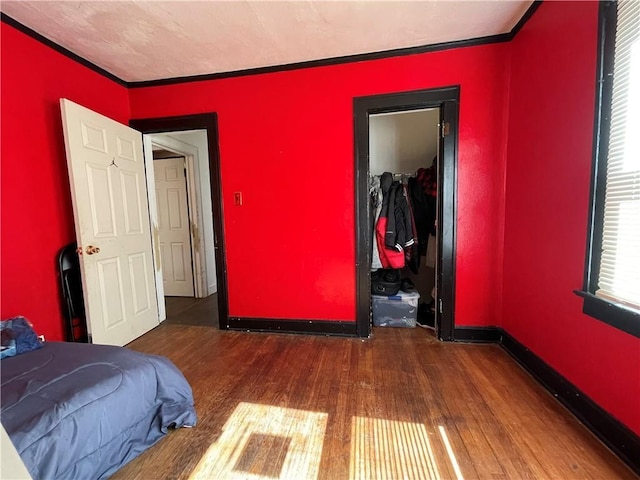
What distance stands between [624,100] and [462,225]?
3.96ft

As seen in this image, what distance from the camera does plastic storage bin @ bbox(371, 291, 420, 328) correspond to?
8.81 feet

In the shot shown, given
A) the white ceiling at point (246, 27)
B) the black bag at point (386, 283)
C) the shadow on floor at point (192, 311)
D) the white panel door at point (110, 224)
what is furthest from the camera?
the shadow on floor at point (192, 311)

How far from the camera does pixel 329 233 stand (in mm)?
2520

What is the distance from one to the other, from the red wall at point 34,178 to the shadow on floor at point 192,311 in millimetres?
1072

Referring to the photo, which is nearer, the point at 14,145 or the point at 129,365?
the point at 129,365

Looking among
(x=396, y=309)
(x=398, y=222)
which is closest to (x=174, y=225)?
(x=398, y=222)

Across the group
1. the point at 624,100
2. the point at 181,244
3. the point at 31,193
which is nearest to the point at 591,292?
the point at 624,100

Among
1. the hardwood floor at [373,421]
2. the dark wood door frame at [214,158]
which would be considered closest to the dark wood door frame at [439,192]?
the hardwood floor at [373,421]

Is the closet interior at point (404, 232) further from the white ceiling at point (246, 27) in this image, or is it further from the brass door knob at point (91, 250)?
the brass door knob at point (91, 250)

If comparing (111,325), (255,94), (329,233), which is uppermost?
(255,94)

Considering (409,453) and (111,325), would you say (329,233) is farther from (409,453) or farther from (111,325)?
(111,325)

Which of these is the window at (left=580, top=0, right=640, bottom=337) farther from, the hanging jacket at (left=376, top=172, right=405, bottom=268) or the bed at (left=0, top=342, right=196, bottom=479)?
the bed at (left=0, top=342, right=196, bottom=479)

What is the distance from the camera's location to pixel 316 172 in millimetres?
2490

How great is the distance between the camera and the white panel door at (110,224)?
2.07m
